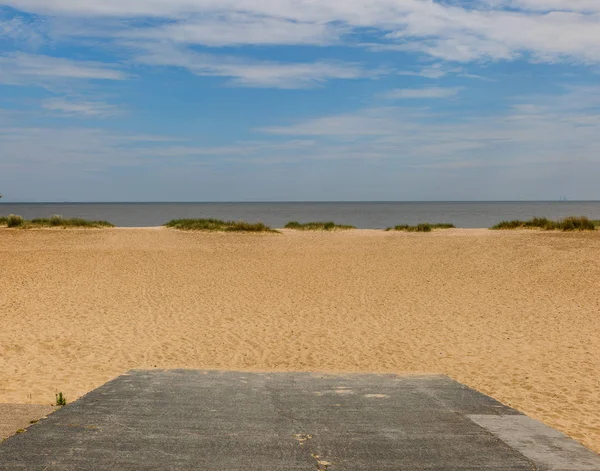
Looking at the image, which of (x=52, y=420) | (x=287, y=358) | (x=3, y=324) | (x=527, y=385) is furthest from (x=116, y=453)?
(x=3, y=324)

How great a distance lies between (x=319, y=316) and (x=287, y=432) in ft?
24.7

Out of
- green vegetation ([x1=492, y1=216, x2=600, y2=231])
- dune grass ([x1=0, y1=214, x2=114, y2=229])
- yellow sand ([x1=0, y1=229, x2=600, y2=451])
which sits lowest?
yellow sand ([x1=0, y1=229, x2=600, y2=451])

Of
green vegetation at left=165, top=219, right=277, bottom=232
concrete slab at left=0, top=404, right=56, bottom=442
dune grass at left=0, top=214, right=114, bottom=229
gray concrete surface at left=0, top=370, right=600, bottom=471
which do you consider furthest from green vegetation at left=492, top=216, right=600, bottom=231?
concrete slab at left=0, top=404, right=56, bottom=442

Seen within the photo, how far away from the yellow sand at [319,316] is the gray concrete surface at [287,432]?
100 cm

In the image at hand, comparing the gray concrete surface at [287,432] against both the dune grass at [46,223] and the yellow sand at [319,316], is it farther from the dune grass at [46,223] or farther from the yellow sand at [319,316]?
the dune grass at [46,223]

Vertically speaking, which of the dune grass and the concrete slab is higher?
the dune grass

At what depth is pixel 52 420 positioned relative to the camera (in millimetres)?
5355

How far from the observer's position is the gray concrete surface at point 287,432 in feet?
14.7

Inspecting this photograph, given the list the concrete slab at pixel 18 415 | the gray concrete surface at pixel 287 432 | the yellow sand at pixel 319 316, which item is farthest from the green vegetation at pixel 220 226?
the concrete slab at pixel 18 415

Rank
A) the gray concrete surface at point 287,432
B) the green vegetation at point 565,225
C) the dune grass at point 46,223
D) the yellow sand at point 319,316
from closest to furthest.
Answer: the gray concrete surface at point 287,432, the yellow sand at point 319,316, the green vegetation at point 565,225, the dune grass at point 46,223

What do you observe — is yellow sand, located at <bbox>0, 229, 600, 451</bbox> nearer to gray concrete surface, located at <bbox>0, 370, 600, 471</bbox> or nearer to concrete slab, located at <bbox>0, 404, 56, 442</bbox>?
concrete slab, located at <bbox>0, 404, 56, 442</bbox>

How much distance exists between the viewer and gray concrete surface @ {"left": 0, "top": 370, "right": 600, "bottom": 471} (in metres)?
4.47

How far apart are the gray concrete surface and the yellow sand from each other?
39.4 inches

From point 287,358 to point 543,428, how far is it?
4.44 m
